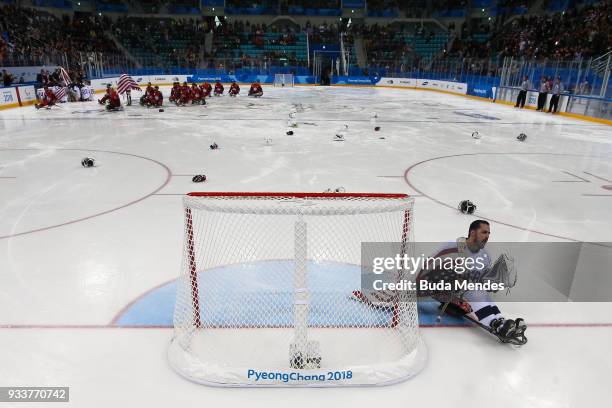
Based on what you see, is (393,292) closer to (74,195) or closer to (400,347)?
(400,347)

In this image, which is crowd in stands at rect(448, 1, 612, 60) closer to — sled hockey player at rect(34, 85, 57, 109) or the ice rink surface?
the ice rink surface

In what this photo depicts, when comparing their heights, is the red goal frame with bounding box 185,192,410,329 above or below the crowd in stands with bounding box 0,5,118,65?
below

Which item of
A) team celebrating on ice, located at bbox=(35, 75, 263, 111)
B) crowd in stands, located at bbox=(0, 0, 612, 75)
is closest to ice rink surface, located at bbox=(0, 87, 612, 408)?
team celebrating on ice, located at bbox=(35, 75, 263, 111)

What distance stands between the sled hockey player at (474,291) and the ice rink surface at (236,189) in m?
0.17

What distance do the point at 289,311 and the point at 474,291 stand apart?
4.99 feet

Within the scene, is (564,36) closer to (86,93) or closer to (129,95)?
(129,95)

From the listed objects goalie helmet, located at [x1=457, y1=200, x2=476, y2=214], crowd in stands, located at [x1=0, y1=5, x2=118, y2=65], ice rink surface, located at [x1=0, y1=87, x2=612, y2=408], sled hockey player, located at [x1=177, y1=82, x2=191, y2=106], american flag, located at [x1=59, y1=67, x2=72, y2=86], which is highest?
crowd in stands, located at [x1=0, y1=5, x2=118, y2=65]

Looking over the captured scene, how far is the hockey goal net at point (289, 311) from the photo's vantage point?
2754mm

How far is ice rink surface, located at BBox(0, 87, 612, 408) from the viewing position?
9.35ft

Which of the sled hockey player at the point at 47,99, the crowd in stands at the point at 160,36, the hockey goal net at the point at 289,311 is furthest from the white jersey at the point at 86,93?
the hockey goal net at the point at 289,311

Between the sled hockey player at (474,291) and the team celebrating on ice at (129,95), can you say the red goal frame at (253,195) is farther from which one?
the team celebrating on ice at (129,95)

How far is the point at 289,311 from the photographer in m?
3.56

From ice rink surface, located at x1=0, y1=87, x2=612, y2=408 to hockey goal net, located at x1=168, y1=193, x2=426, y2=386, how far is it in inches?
5.4

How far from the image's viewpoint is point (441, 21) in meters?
40.0
